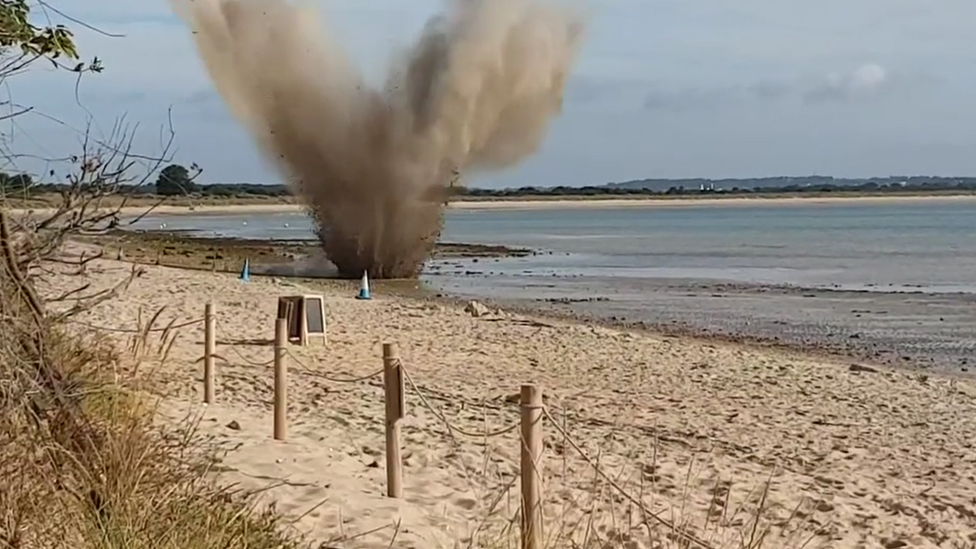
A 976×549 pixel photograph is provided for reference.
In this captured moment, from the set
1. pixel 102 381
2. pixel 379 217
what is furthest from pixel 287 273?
pixel 102 381

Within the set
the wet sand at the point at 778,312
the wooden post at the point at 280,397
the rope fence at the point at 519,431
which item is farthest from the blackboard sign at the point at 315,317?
the wet sand at the point at 778,312

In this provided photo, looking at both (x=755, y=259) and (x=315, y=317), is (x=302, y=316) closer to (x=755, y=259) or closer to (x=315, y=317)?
(x=315, y=317)

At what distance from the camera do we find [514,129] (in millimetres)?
28109

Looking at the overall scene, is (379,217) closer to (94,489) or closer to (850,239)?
(94,489)

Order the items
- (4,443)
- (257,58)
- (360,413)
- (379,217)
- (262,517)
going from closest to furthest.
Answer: (4,443)
(262,517)
(360,413)
(257,58)
(379,217)

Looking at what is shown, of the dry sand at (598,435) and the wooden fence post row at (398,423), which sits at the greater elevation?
the wooden fence post row at (398,423)

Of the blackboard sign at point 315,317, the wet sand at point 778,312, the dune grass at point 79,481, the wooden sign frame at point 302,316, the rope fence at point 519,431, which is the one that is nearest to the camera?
the dune grass at point 79,481

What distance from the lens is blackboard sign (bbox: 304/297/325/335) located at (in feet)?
49.7

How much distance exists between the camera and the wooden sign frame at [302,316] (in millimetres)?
14711

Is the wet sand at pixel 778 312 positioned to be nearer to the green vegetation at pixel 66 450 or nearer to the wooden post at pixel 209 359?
the wooden post at pixel 209 359

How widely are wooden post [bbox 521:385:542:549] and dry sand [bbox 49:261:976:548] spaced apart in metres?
0.30

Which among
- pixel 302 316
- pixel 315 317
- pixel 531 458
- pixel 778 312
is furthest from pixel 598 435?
pixel 778 312

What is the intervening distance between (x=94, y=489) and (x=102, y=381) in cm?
115

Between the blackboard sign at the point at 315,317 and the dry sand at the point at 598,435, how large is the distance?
1.04 feet
